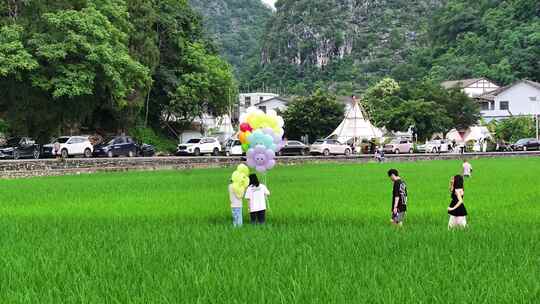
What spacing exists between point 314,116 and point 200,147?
17.6 meters

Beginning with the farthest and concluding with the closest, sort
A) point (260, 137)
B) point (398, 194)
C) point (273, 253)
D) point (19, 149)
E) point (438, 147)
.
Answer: point (438, 147), point (19, 149), point (260, 137), point (398, 194), point (273, 253)

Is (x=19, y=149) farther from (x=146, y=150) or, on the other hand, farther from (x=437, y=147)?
(x=437, y=147)

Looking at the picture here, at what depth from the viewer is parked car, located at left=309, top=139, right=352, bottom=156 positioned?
53.5m

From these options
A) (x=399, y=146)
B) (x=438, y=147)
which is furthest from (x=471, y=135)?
(x=399, y=146)

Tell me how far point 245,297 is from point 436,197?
13392 mm

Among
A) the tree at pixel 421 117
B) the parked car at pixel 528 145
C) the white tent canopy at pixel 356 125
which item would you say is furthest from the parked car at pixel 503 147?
the white tent canopy at pixel 356 125

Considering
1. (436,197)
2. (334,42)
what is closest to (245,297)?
(436,197)

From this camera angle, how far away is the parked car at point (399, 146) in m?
57.1

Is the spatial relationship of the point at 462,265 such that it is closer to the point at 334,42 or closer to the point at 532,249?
the point at 532,249

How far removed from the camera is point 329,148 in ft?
176

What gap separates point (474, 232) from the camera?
11773 mm

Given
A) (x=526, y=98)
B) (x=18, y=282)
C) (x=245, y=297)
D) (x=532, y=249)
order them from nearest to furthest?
(x=245, y=297) < (x=18, y=282) < (x=532, y=249) < (x=526, y=98)

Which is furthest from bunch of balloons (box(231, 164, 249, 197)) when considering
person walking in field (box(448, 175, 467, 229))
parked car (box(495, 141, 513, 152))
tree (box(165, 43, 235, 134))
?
parked car (box(495, 141, 513, 152))

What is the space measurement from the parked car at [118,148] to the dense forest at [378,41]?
6285 cm
